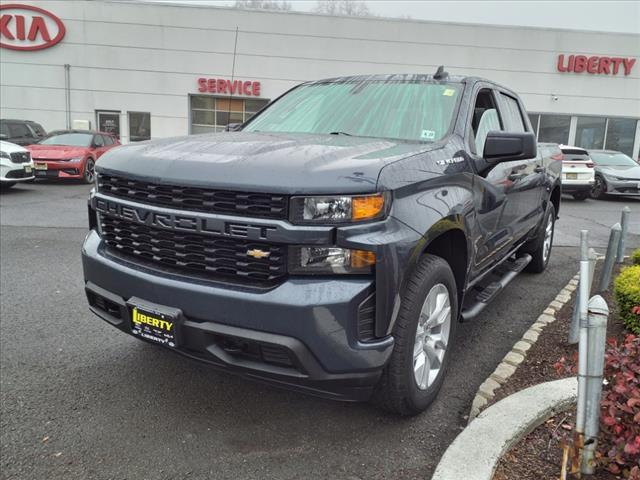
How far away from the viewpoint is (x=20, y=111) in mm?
23031

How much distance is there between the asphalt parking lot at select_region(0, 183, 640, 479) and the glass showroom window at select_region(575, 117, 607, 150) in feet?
76.6

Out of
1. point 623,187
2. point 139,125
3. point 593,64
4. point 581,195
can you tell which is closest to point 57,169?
point 139,125

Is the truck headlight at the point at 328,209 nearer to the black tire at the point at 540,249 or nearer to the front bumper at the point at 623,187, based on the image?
the black tire at the point at 540,249

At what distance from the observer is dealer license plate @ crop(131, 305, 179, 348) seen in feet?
7.97

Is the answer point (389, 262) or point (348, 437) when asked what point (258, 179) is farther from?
point (348, 437)

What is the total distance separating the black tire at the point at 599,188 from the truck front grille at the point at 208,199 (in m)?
15.7

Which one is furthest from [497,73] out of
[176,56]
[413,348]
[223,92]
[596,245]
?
[413,348]

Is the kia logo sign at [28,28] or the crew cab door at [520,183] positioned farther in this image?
the kia logo sign at [28,28]

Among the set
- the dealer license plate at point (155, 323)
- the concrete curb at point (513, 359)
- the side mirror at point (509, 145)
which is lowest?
the concrete curb at point (513, 359)

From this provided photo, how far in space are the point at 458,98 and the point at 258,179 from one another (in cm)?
190

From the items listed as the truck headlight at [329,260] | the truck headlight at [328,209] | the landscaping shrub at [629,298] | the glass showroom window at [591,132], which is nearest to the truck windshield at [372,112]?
the truck headlight at [328,209]

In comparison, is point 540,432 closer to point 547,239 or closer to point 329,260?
point 329,260

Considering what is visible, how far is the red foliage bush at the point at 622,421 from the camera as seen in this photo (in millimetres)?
2008

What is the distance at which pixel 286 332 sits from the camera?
2.22m
